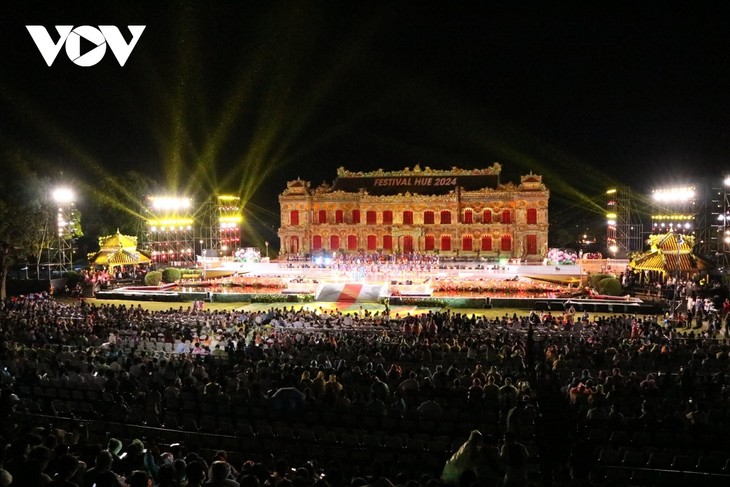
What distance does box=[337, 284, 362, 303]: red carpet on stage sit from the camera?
3337 centimetres

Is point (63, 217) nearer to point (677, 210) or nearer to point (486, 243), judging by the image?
point (486, 243)

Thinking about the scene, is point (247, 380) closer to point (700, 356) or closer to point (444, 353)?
point (444, 353)

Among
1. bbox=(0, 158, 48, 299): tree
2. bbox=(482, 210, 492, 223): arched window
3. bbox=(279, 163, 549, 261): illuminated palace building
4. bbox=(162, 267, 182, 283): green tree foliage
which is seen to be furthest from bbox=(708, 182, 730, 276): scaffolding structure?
bbox=(0, 158, 48, 299): tree

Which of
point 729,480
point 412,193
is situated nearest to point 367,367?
point 729,480

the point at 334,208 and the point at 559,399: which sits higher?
the point at 334,208

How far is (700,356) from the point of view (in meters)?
13.8

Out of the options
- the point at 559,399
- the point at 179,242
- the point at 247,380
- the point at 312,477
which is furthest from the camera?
the point at 179,242

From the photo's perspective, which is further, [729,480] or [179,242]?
[179,242]

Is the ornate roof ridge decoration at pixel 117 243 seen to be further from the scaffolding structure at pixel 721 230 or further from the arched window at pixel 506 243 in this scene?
the scaffolding structure at pixel 721 230

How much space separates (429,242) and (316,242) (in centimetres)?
1323

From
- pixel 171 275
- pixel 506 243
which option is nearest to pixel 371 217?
pixel 506 243

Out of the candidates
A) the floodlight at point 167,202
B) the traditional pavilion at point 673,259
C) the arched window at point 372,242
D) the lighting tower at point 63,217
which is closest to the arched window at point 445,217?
the arched window at point 372,242

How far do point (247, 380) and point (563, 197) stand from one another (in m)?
77.5

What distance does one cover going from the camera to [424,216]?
60344mm
